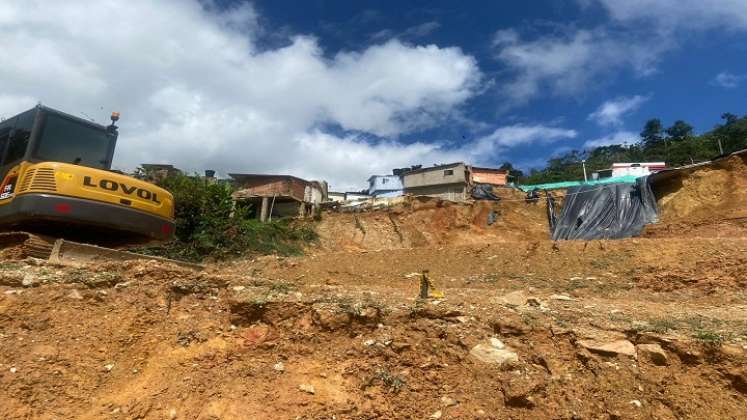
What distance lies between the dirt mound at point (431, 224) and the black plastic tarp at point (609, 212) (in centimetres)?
302

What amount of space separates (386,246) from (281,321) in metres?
18.6

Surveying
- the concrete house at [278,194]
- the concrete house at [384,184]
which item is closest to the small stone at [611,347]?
the concrete house at [278,194]

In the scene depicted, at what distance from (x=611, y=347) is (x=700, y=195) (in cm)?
1637

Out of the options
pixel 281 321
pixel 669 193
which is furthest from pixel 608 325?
pixel 669 193

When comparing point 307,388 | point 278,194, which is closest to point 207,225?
point 278,194

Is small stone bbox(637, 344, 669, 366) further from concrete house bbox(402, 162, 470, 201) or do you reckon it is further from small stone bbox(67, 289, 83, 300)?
concrete house bbox(402, 162, 470, 201)

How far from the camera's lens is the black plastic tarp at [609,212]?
52.0 ft

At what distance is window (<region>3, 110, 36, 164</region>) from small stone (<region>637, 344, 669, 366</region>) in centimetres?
653

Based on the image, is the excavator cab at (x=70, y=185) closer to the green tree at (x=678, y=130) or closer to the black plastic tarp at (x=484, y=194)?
the black plastic tarp at (x=484, y=194)

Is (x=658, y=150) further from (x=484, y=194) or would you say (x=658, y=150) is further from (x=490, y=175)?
(x=484, y=194)

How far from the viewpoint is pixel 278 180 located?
31.8 m

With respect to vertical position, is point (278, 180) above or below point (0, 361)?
above

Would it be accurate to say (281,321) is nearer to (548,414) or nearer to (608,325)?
(548,414)

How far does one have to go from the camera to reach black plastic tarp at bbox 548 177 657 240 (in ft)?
52.0
